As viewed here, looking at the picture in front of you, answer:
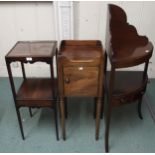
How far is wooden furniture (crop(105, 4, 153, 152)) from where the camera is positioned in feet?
4.31

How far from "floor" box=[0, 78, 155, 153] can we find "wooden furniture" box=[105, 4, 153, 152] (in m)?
0.19

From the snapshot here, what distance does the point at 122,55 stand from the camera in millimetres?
1357

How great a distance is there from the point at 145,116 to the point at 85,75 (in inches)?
34.5

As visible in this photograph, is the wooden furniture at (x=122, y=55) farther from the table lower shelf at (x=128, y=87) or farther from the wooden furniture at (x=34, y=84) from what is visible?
the wooden furniture at (x=34, y=84)

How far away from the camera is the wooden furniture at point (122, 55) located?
1.31 m

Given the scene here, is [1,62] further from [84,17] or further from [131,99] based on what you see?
[131,99]

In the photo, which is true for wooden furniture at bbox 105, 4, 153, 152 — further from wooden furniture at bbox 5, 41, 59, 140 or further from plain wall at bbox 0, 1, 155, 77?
plain wall at bbox 0, 1, 155, 77

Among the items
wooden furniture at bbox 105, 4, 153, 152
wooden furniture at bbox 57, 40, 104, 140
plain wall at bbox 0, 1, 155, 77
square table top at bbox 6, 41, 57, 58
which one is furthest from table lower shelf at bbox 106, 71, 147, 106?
plain wall at bbox 0, 1, 155, 77

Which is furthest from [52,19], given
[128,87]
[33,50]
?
[128,87]

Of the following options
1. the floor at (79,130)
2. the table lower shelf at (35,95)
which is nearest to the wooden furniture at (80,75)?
the table lower shelf at (35,95)

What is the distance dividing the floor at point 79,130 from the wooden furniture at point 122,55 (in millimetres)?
187

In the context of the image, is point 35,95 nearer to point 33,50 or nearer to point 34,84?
point 34,84

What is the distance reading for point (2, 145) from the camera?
5.18 ft

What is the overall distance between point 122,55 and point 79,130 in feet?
2.48
